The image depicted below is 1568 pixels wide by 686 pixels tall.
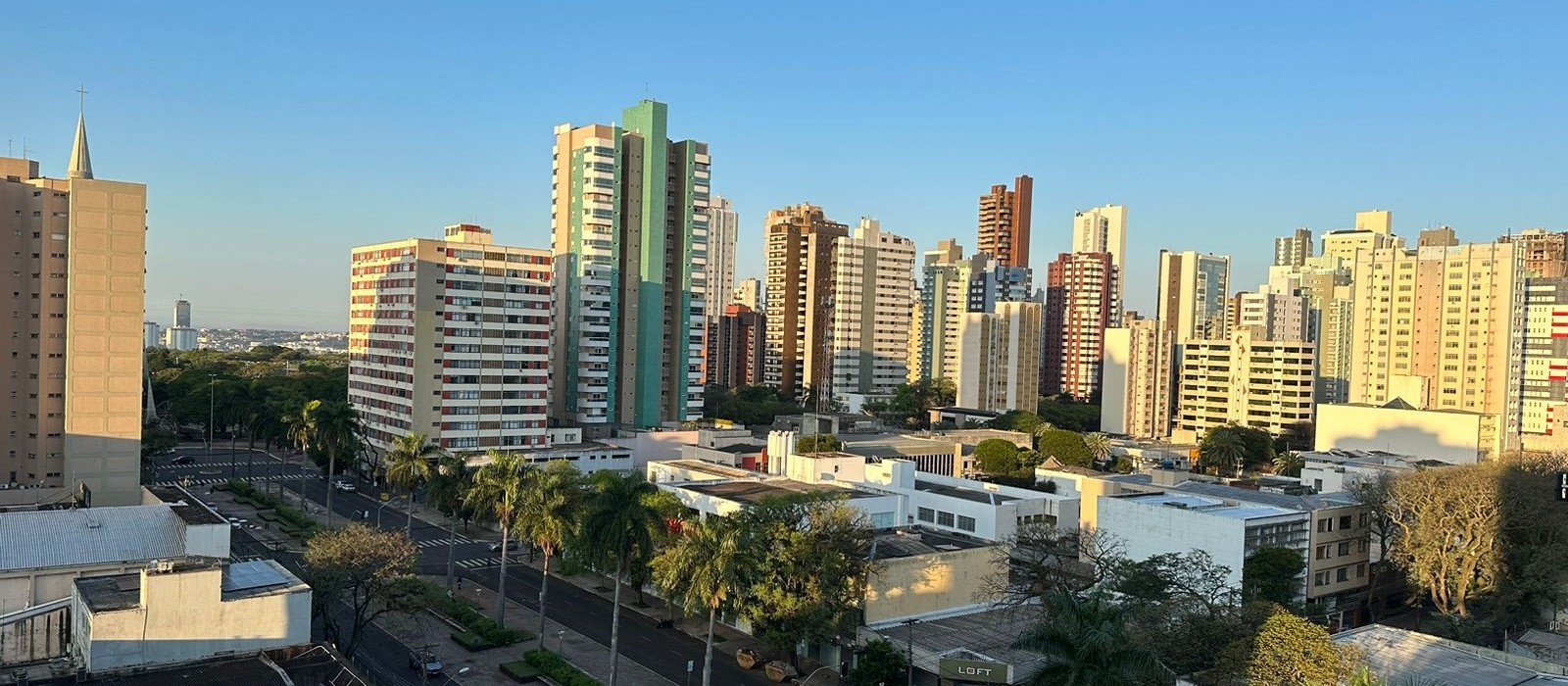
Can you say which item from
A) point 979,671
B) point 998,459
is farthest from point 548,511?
point 998,459

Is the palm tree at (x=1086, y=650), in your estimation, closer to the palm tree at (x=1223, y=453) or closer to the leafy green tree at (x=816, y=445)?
the leafy green tree at (x=816, y=445)

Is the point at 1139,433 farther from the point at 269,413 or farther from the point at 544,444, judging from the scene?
the point at 269,413

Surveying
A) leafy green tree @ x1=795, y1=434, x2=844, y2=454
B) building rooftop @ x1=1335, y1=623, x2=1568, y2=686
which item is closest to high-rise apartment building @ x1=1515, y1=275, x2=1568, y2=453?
leafy green tree @ x1=795, y1=434, x2=844, y2=454

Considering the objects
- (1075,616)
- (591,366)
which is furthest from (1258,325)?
(1075,616)

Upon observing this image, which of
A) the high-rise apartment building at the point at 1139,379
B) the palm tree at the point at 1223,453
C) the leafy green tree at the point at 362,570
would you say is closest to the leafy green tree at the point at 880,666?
the leafy green tree at the point at 362,570

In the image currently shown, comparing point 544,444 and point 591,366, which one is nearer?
point 544,444

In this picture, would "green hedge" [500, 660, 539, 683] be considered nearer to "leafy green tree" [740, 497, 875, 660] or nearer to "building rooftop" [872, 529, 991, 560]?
"leafy green tree" [740, 497, 875, 660]
